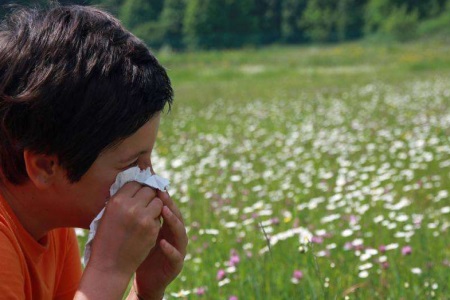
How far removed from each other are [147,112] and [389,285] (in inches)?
50.5

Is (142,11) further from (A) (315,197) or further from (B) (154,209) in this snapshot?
(B) (154,209)

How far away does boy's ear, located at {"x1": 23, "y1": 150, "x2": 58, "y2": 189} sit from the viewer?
4.84 feet

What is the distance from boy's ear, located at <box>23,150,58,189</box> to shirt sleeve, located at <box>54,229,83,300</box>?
0.36 metres

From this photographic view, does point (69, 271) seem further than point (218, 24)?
No

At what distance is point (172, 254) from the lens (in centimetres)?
164

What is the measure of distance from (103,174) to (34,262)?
0.25m

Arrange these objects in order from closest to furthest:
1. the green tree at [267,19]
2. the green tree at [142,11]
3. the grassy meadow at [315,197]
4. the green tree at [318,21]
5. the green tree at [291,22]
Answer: the grassy meadow at [315,197] → the green tree at [142,11] → the green tree at [267,19] → the green tree at [318,21] → the green tree at [291,22]

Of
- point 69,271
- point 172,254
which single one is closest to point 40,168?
point 172,254

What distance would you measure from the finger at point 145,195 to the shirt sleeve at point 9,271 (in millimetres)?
241

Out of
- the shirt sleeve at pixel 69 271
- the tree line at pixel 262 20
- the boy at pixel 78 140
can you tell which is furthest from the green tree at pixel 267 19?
the boy at pixel 78 140

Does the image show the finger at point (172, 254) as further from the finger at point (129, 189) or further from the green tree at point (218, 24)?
the green tree at point (218, 24)

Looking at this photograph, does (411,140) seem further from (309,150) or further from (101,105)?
(101,105)

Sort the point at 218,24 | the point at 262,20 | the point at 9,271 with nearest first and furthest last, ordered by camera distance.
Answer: the point at 9,271
the point at 218,24
the point at 262,20

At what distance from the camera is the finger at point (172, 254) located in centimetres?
163
